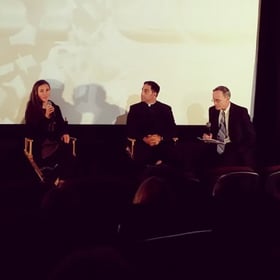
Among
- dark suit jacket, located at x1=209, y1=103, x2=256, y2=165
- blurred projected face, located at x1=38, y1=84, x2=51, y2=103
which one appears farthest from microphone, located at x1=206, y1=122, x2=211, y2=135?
blurred projected face, located at x1=38, y1=84, x2=51, y2=103

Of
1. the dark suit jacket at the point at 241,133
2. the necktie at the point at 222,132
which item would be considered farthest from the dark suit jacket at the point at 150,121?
the dark suit jacket at the point at 241,133

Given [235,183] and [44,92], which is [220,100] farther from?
[235,183]

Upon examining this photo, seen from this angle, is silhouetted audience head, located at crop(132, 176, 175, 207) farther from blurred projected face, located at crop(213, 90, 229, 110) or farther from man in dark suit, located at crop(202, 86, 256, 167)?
blurred projected face, located at crop(213, 90, 229, 110)

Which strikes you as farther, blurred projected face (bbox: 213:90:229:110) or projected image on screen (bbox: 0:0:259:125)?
blurred projected face (bbox: 213:90:229:110)

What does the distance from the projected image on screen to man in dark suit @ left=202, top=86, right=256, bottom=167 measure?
462 millimetres

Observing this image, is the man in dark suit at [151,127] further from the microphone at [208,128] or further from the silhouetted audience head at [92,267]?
the silhouetted audience head at [92,267]

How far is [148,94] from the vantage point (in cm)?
613

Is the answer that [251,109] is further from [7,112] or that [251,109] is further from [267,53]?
[7,112]

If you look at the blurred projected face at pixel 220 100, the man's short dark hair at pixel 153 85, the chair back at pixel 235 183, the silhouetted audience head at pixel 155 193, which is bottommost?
the chair back at pixel 235 183

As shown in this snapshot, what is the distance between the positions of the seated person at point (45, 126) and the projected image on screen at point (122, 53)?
0.29m

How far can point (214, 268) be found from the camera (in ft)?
7.02

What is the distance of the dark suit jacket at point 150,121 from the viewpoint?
6.11 meters

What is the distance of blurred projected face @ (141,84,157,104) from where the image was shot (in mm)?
6129

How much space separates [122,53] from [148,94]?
62 cm
